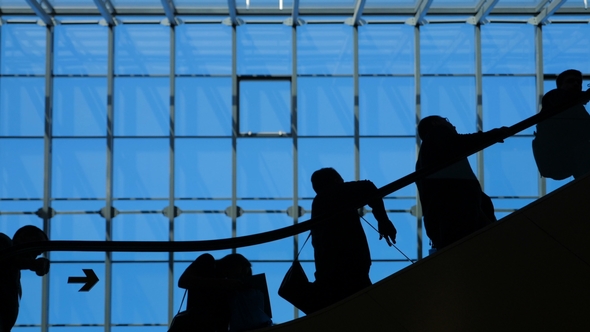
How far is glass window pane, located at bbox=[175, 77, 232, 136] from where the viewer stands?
51.6ft

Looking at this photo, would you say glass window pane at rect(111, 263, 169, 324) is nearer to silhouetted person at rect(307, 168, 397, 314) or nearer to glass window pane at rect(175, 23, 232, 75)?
silhouetted person at rect(307, 168, 397, 314)

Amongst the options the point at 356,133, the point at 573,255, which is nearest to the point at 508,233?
the point at 573,255

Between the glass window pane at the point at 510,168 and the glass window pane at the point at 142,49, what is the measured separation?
1097 centimetres

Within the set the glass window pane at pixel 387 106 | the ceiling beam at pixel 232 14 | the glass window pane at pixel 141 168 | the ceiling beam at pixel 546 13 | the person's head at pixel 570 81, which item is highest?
the ceiling beam at pixel 232 14

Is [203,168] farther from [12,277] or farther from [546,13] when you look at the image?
[12,277]

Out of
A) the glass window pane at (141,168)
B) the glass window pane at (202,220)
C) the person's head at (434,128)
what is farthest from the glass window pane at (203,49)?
the person's head at (434,128)

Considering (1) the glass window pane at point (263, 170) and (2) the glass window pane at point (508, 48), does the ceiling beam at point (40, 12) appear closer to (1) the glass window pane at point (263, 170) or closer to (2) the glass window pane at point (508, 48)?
(1) the glass window pane at point (263, 170)

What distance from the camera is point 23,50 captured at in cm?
1575

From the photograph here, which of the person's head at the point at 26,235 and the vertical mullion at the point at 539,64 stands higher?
the vertical mullion at the point at 539,64

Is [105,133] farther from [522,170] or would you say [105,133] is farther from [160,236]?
[522,170]

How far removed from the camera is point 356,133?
15.7m

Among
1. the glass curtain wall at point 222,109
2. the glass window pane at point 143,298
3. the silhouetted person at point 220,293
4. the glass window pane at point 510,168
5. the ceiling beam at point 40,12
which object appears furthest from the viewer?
the glass curtain wall at point 222,109

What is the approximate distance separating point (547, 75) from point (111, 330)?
42.1 feet

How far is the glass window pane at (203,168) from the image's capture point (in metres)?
15.6
